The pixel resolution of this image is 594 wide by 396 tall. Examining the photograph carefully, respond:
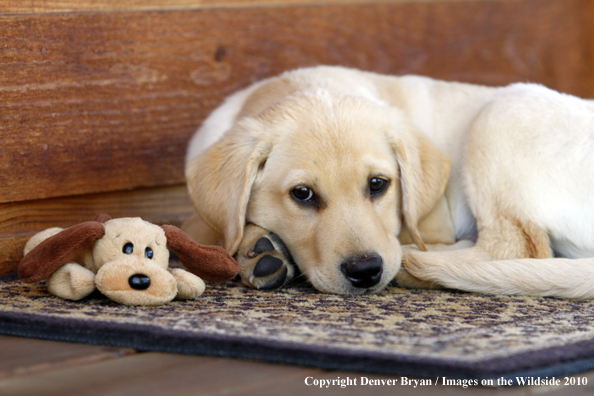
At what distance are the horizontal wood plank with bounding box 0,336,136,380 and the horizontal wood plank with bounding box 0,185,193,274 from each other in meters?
1.22

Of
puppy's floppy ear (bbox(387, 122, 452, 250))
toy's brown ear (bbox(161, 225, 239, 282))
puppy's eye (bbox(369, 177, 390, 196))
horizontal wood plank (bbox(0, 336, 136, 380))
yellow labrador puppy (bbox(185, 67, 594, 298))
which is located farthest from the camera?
puppy's floppy ear (bbox(387, 122, 452, 250))

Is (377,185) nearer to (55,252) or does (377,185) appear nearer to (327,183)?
(327,183)

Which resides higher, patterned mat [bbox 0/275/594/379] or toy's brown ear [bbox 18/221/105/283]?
toy's brown ear [bbox 18/221/105/283]

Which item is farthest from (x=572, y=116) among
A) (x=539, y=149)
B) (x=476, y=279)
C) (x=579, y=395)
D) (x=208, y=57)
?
(x=208, y=57)

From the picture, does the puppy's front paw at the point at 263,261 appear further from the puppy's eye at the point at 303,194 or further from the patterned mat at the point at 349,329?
the puppy's eye at the point at 303,194

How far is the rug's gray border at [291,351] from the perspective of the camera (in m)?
1.45

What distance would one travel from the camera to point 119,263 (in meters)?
2.03

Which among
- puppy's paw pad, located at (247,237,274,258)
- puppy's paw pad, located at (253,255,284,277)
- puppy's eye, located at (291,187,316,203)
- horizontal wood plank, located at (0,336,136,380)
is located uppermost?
puppy's eye, located at (291,187,316,203)

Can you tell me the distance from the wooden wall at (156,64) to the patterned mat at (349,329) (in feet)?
2.94

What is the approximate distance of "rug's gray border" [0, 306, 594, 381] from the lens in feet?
4.75

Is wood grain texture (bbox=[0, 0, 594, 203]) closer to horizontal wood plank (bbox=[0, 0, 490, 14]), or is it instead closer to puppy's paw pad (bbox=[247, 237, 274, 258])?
horizontal wood plank (bbox=[0, 0, 490, 14])

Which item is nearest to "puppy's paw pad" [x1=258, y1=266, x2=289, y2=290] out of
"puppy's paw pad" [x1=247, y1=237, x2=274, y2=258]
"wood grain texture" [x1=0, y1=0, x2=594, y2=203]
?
"puppy's paw pad" [x1=247, y1=237, x2=274, y2=258]

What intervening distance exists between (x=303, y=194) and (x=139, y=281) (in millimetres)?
828

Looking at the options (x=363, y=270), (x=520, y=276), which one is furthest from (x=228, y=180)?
(x=520, y=276)
